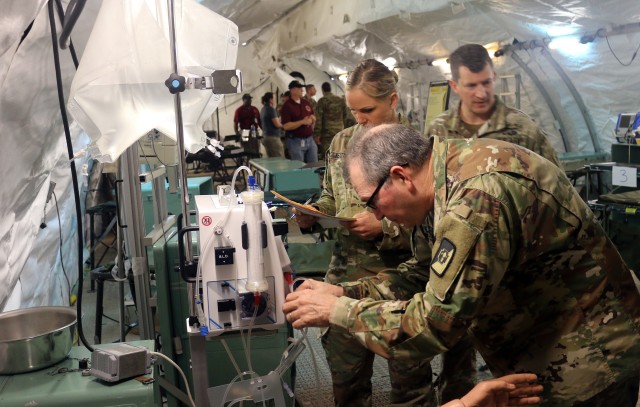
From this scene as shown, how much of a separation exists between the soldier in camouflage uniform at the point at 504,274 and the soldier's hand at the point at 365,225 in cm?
81

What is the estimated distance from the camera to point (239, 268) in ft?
6.07

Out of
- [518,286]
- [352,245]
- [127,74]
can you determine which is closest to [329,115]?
[352,245]

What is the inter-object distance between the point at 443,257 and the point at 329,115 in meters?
8.10

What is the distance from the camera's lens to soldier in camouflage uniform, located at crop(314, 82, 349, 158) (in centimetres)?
936

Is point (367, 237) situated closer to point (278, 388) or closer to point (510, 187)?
point (278, 388)

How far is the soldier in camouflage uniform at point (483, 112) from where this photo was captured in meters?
A: 2.75

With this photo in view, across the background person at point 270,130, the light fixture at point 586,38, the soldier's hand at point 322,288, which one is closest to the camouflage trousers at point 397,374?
the soldier's hand at point 322,288

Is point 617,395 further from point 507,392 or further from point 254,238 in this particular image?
point 254,238

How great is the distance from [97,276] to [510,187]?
2.54 m

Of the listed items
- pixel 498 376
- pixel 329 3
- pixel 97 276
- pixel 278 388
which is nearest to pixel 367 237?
pixel 278 388

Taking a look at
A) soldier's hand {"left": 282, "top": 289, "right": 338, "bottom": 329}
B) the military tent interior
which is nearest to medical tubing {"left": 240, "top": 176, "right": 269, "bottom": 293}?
soldier's hand {"left": 282, "top": 289, "right": 338, "bottom": 329}

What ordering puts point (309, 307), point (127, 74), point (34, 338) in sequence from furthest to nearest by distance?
point (127, 74)
point (34, 338)
point (309, 307)

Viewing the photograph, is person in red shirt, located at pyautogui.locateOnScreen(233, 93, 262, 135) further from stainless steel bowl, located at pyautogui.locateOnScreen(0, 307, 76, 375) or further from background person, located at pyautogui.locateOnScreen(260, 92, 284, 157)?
stainless steel bowl, located at pyautogui.locateOnScreen(0, 307, 76, 375)

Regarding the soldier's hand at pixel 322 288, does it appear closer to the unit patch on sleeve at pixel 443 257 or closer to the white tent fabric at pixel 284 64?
the unit patch on sleeve at pixel 443 257
